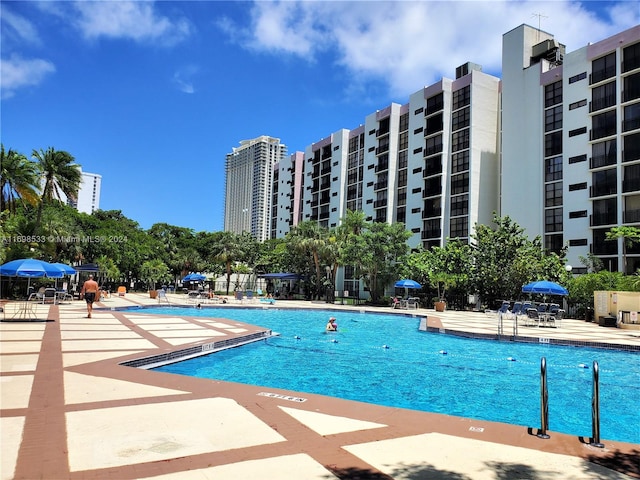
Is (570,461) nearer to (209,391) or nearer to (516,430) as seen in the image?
(516,430)

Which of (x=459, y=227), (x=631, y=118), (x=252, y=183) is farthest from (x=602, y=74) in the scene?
(x=252, y=183)

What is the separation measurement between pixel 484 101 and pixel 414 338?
36.1 meters

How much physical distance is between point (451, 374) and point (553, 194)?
3323cm

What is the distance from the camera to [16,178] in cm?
2692

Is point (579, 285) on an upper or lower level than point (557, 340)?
upper

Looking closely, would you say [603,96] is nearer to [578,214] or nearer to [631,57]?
[631,57]

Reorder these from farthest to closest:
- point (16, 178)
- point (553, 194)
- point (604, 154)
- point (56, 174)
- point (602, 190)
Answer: point (553, 194)
point (604, 154)
point (602, 190)
point (56, 174)
point (16, 178)

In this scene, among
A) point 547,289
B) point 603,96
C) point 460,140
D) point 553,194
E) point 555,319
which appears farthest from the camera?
point 460,140

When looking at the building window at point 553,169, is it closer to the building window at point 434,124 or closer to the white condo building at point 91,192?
the building window at point 434,124

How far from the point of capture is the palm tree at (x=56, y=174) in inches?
1216

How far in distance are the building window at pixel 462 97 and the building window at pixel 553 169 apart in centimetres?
1095

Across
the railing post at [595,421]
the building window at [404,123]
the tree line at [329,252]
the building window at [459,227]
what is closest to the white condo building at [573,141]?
the tree line at [329,252]

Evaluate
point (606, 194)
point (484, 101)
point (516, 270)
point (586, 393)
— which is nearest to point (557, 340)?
Answer: point (586, 393)

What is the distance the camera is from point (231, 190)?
5591 inches
